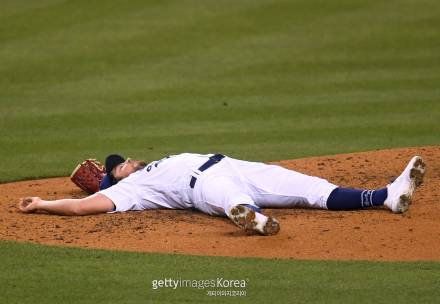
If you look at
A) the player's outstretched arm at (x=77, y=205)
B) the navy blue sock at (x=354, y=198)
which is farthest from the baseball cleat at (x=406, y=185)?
the player's outstretched arm at (x=77, y=205)

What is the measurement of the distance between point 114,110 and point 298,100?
8.06ft

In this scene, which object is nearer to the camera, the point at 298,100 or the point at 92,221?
the point at 92,221

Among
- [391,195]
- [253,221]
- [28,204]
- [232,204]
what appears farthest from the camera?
[28,204]

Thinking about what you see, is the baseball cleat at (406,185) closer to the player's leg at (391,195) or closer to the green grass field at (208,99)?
the player's leg at (391,195)

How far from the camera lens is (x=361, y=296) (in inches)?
241

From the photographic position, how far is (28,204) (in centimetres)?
866

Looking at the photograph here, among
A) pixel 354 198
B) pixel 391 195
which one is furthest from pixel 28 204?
pixel 391 195

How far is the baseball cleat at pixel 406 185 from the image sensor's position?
7.99m

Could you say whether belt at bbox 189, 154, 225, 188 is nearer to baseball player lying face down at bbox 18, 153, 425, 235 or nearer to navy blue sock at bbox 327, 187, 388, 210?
baseball player lying face down at bbox 18, 153, 425, 235

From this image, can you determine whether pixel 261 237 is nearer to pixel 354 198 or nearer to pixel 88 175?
pixel 354 198

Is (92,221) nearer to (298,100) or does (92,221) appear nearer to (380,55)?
(298,100)

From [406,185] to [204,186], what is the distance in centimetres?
156

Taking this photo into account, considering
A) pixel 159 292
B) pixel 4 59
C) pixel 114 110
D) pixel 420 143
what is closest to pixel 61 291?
pixel 159 292

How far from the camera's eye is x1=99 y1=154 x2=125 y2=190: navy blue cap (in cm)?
899
